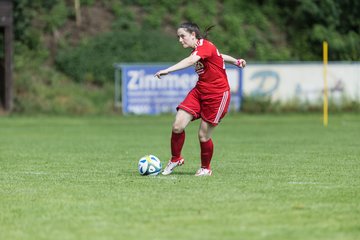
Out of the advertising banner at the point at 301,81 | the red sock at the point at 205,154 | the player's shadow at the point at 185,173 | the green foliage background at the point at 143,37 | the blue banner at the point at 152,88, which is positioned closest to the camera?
the red sock at the point at 205,154

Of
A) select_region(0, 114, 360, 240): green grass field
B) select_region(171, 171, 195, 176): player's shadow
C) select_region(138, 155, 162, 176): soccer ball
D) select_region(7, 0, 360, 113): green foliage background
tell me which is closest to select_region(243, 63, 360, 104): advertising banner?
select_region(7, 0, 360, 113): green foliage background

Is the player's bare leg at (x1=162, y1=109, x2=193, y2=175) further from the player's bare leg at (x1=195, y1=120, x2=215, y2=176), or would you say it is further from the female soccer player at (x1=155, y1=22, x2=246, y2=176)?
the player's bare leg at (x1=195, y1=120, x2=215, y2=176)

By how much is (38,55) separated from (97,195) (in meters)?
28.2

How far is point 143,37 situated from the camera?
37594 millimetres

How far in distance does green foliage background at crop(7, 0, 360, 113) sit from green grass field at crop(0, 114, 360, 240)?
16104 millimetres

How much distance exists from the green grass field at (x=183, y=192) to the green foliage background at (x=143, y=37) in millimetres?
16104

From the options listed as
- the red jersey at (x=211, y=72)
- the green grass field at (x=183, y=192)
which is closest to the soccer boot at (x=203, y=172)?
the green grass field at (x=183, y=192)

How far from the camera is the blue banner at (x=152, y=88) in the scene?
32938 millimetres

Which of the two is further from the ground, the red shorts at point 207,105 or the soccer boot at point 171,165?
the red shorts at point 207,105

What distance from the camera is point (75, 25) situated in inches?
1544

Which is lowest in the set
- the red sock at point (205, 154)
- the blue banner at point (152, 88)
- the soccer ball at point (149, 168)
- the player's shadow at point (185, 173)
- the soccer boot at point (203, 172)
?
the player's shadow at point (185, 173)

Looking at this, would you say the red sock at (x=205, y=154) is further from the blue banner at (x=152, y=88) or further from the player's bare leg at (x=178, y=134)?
the blue banner at (x=152, y=88)

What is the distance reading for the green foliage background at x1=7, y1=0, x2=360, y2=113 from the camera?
36.1m

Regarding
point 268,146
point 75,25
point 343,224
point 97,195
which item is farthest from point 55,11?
point 343,224
